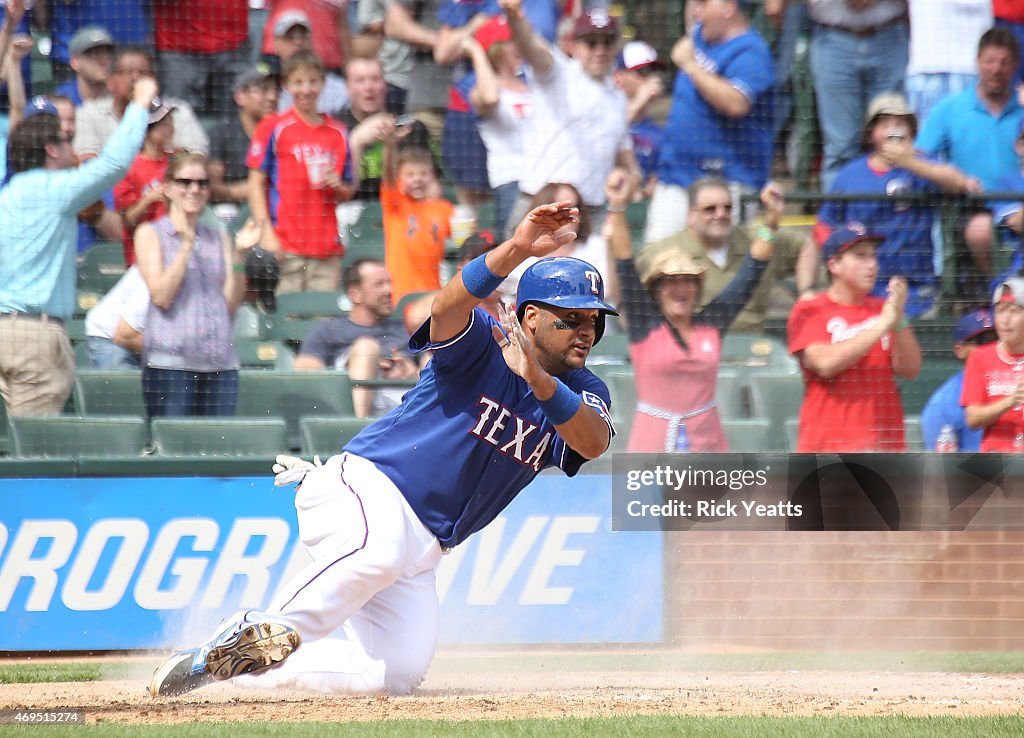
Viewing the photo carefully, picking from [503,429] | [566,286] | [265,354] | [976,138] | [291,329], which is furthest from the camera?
[976,138]

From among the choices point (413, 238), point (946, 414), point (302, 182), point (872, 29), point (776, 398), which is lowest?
point (946, 414)

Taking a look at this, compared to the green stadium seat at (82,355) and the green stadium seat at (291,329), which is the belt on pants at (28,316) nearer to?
the green stadium seat at (82,355)

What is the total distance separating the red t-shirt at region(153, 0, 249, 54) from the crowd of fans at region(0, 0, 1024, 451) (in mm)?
15

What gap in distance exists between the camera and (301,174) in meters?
7.34

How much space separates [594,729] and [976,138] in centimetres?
502

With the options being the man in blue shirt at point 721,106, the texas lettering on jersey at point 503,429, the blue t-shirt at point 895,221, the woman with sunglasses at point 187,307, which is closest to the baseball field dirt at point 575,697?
the texas lettering on jersey at point 503,429

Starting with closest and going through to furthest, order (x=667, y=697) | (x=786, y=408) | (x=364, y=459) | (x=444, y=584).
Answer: (x=364, y=459)
(x=667, y=697)
(x=444, y=584)
(x=786, y=408)

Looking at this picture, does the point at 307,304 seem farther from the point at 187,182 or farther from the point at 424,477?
the point at 424,477

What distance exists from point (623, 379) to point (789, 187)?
1664 millimetres

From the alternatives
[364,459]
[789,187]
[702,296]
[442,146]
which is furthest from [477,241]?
[364,459]

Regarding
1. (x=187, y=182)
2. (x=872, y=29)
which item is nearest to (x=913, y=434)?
(x=872, y=29)

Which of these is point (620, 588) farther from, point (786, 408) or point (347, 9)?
point (347, 9)

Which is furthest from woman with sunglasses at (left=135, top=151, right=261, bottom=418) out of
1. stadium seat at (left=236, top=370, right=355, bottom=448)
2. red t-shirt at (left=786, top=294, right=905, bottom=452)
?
red t-shirt at (left=786, top=294, right=905, bottom=452)

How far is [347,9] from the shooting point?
7.90 metres
